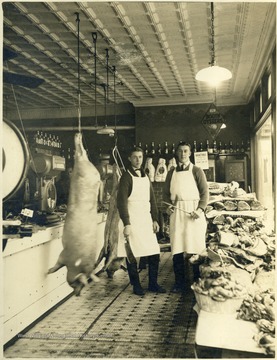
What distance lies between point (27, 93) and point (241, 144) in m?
3.97

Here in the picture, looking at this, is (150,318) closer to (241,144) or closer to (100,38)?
(100,38)

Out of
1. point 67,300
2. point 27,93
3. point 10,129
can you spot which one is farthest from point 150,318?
point 27,93

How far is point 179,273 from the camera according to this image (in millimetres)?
4164

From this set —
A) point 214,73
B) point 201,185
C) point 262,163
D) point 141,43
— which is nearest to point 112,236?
point 201,185

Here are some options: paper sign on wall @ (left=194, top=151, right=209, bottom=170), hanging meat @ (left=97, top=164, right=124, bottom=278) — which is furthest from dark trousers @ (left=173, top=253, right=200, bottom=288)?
paper sign on wall @ (left=194, top=151, right=209, bottom=170)

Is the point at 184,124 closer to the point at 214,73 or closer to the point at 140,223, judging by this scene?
the point at 140,223

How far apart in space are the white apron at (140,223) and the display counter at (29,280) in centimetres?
71

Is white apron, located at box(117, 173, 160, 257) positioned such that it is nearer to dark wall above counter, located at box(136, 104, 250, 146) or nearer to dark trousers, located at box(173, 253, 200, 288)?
dark trousers, located at box(173, 253, 200, 288)

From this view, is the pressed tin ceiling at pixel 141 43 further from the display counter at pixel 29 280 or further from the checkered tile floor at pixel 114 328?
the checkered tile floor at pixel 114 328

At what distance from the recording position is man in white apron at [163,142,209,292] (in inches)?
161

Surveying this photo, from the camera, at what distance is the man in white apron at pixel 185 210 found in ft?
13.4

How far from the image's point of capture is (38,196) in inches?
180

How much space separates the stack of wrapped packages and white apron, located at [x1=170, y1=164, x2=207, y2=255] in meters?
0.19

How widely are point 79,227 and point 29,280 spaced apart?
2.18ft
